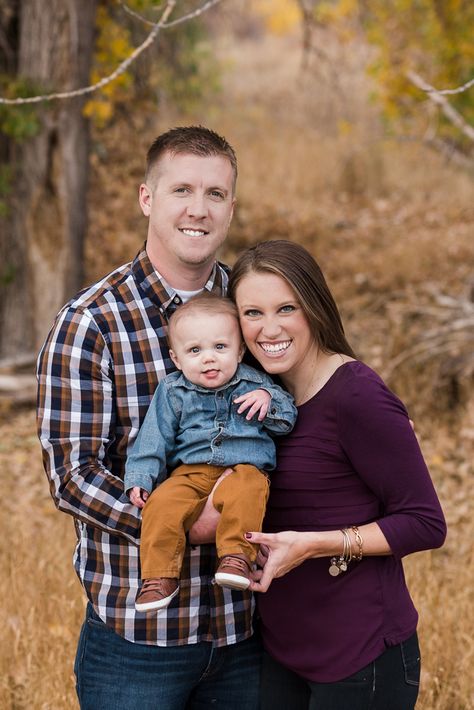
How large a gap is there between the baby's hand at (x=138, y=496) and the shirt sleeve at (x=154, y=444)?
2 centimetres

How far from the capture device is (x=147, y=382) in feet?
7.86

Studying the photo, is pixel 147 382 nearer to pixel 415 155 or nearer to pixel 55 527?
pixel 55 527

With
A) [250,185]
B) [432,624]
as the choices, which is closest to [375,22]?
[250,185]

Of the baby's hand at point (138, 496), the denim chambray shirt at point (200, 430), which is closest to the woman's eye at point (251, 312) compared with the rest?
the denim chambray shirt at point (200, 430)

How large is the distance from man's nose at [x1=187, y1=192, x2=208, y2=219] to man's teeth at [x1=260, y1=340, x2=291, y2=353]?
0.41m

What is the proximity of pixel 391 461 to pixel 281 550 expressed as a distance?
0.35 m

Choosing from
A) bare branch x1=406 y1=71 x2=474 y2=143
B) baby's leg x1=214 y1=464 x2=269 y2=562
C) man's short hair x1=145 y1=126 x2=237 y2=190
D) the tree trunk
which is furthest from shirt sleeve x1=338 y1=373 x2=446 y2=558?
the tree trunk

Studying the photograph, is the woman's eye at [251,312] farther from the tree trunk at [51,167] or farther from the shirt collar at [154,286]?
the tree trunk at [51,167]

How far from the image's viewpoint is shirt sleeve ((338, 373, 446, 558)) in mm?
2184

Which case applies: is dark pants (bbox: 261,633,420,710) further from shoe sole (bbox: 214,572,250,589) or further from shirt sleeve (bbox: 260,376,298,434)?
shirt sleeve (bbox: 260,376,298,434)

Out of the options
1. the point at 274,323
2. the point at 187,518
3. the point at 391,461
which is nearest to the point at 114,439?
the point at 187,518

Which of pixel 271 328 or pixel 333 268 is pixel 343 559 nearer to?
pixel 271 328

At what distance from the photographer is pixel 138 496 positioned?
2.25m

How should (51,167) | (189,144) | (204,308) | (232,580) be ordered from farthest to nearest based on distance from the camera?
1. (51,167)
2. (189,144)
3. (204,308)
4. (232,580)
